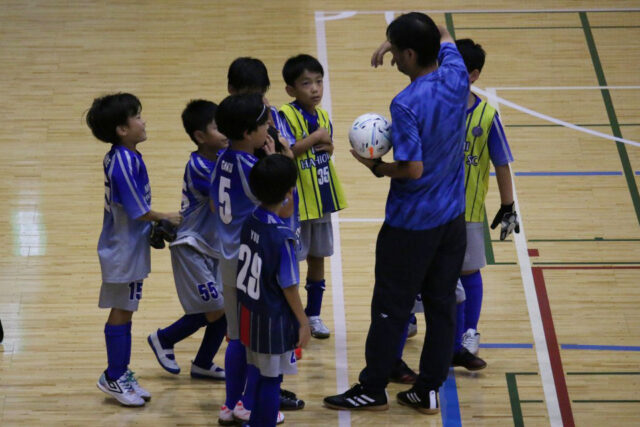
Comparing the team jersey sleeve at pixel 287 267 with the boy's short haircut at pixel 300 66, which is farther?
the boy's short haircut at pixel 300 66

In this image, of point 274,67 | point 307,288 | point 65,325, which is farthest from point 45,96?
point 307,288

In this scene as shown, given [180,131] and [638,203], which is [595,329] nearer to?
[638,203]

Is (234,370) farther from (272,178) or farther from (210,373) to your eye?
(272,178)

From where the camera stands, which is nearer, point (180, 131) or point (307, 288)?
point (307, 288)

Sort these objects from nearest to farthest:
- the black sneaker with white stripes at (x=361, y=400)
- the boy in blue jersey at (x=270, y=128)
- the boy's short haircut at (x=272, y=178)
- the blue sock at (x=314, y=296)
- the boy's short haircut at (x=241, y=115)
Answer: the boy's short haircut at (x=272, y=178) → the boy's short haircut at (x=241, y=115) → the boy in blue jersey at (x=270, y=128) → the black sneaker with white stripes at (x=361, y=400) → the blue sock at (x=314, y=296)

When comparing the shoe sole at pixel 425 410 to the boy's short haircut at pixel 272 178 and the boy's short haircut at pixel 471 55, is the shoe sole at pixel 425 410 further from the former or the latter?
the boy's short haircut at pixel 471 55

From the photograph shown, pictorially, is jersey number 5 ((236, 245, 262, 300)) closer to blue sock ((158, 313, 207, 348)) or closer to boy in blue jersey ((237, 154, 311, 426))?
boy in blue jersey ((237, 154, 311, 426))

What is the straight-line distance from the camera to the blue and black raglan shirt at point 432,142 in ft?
14.5

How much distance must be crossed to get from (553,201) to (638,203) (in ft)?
1.98

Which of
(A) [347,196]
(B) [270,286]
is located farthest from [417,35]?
(A) [347,196]

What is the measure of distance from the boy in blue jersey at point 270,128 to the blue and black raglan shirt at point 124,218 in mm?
645

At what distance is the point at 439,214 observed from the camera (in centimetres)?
458

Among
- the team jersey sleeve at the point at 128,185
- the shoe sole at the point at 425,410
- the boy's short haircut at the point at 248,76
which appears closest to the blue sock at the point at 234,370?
the team jersey sleeve at the point at 128,185

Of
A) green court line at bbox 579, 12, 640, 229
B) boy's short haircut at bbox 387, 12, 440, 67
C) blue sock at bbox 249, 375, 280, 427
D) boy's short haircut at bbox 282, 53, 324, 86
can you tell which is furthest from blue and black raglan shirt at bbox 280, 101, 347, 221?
green court line at bbox 579, 12, 640, 229
